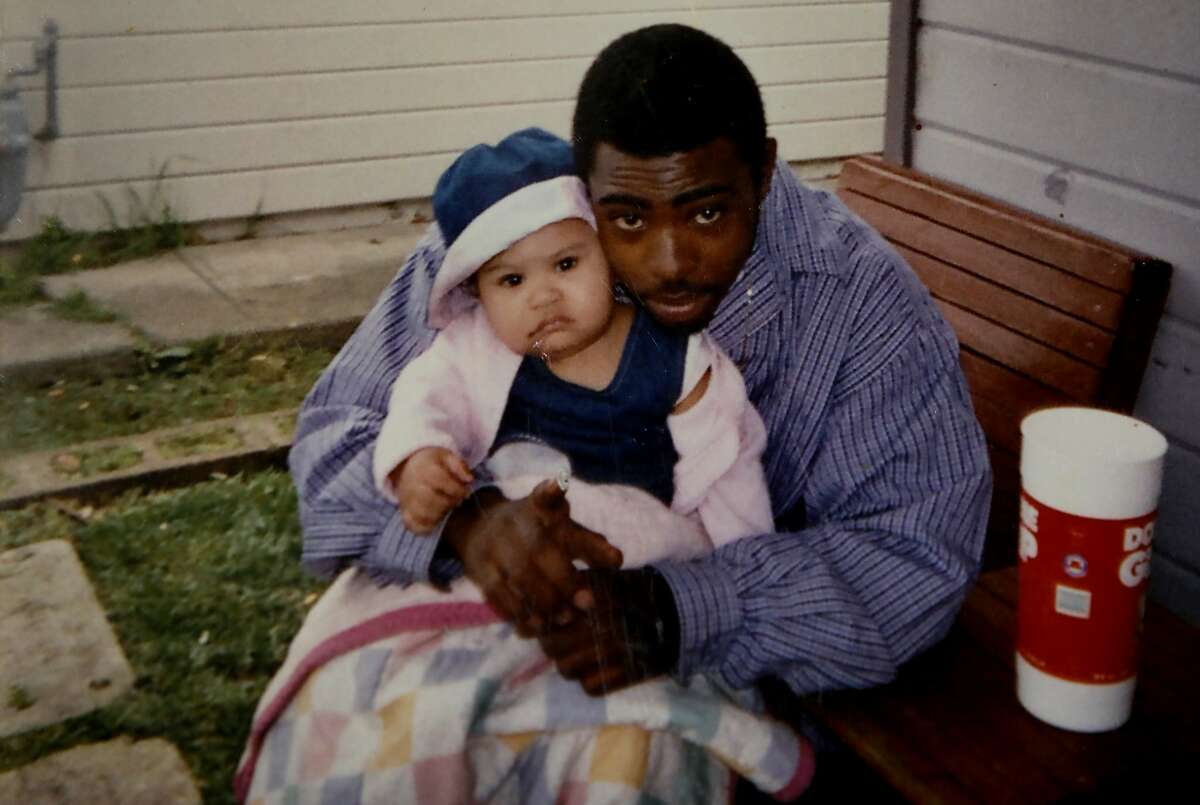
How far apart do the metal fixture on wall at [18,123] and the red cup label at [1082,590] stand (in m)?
3.82

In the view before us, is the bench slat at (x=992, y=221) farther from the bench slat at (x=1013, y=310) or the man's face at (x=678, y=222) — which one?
the man's face at (x=678, y=222)

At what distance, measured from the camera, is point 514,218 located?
5.75 feet

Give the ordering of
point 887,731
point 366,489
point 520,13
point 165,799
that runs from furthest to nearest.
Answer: point 520,13 < point 165,799 < point 366,489 < point 887,731

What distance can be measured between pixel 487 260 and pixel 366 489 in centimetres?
33

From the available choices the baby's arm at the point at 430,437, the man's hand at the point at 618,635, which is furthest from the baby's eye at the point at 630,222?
the man's hand at the point at 618,635

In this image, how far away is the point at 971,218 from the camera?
248 cm

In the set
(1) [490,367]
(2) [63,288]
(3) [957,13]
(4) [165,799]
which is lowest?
(4) [165,799]

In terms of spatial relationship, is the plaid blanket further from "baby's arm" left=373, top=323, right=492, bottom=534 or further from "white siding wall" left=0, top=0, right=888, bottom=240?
"white siding wall" left=0, top=0, right=888, bottom=240

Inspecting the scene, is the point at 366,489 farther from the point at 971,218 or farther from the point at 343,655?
the point at 971,218

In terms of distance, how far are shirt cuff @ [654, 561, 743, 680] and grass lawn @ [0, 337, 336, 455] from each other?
2744 mm

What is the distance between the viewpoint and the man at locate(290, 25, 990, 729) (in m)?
1.59

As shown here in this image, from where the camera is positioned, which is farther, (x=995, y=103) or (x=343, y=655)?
(x=995, y=103)

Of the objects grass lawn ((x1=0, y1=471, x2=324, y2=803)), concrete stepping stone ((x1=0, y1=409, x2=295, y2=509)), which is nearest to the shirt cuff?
grass lawn ((x1=0, y1=471, x2=324, y2=803))

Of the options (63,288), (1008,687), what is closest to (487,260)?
(1008,687)
